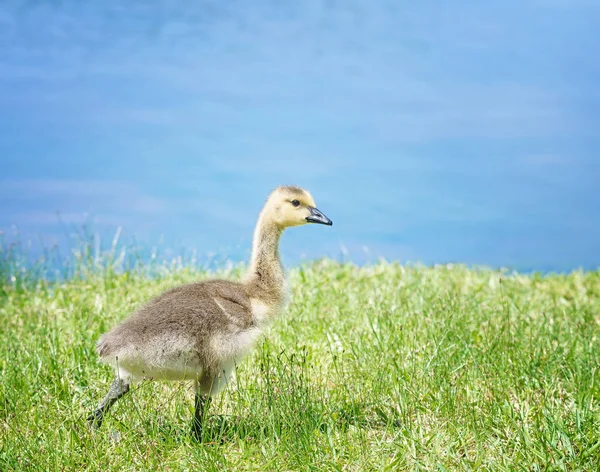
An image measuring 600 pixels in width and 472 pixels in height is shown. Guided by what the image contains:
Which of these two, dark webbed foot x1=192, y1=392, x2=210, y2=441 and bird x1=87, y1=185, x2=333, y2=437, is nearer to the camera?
bird x1=87, y1=185, x2=333, y2=437

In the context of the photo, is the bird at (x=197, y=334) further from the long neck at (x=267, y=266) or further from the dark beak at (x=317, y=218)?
the dark beak at (x=317, y=218)

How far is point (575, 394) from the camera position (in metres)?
6.12

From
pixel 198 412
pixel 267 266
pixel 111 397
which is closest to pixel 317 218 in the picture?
pixel 267 266

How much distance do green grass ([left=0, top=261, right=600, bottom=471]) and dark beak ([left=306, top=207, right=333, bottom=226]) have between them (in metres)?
1.23

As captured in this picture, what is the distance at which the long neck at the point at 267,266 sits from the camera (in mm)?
6127

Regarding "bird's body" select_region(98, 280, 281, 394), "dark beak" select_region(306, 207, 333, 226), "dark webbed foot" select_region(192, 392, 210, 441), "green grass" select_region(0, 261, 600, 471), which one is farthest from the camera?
"dark beak" select_region(306, 207, 333, 226)

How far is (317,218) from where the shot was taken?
6352 mm

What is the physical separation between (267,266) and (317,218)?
628 mm

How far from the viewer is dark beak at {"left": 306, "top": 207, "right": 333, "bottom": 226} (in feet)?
20.8

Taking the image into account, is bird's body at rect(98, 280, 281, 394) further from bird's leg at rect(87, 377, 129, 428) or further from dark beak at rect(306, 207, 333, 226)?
dark beak at rect(306, 207, 333, 226)

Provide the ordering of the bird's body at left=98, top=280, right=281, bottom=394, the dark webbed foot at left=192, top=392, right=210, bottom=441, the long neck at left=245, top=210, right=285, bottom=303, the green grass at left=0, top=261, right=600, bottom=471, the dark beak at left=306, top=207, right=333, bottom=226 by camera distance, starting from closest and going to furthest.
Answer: the green grass at left=0, top=261, right=600, bottom=471 → the bird's body at left=98, top=280, right=281, bottom=394 → the dark webbed foot at left=192, top=392, right=210, bottom=441 → the long neck at left=245, top=210, right=285, bottom=303 → the dark beak at left=306, top=207, right=333, bottom=226

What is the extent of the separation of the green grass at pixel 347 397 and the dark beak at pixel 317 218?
1230 millimetres

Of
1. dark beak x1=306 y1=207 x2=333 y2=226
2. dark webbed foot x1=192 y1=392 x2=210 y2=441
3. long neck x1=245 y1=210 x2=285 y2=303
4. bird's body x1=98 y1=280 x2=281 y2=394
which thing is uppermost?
dark beak x1=306 y1=207 x2=333 y2=226

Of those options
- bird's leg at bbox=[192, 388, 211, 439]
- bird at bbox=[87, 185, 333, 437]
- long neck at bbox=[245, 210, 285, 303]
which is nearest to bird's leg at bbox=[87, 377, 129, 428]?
bird at bbox=[87, 185, 333, 437]
